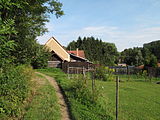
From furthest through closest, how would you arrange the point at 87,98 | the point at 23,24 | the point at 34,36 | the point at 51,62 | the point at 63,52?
the point at 63,52 < the point at 51,62 < the point at 34,36 < the point at 23,24 < the point at 87,98

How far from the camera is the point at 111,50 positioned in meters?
79.9

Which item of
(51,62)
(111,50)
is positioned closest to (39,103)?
(51,62)

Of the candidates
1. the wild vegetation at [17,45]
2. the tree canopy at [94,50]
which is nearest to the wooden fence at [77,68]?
the wild vegetation at [17,45]

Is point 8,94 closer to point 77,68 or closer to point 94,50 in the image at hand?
point 77,68

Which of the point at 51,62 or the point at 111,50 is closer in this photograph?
the point at 51,62

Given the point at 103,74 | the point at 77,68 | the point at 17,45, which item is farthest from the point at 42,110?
the point at 103,74

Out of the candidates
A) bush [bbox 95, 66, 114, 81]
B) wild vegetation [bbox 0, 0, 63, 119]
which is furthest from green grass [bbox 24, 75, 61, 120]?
bush [bbox 95, 66, 114, 81]

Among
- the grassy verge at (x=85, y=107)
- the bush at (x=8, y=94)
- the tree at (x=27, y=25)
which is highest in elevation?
the tree at (x=27, y=25)

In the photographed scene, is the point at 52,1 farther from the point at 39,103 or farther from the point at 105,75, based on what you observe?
the point at 105,75

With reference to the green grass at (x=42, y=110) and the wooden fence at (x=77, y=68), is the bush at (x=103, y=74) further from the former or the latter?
the green grass at (x=42, y=110)

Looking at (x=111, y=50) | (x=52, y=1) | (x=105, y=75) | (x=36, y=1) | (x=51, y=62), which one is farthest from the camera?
(x=111, y=50)

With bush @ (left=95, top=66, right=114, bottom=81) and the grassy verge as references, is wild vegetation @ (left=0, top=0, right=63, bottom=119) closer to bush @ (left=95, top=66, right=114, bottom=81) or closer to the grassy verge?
the grassy verge

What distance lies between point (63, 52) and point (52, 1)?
87.8ft

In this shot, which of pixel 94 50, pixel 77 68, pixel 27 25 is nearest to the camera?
pixel 27 25
